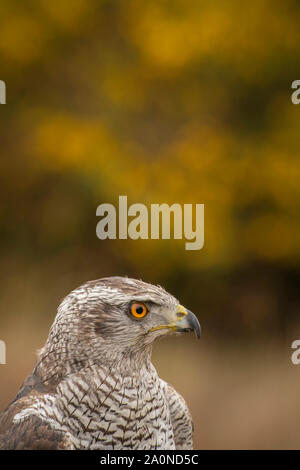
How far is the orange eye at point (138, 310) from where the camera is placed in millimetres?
3068

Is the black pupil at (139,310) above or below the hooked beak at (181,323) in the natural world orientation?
above

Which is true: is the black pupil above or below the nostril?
above

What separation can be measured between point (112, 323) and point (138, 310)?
0.40 feet

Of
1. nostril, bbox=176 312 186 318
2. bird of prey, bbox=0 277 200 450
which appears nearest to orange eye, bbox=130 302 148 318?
bird of prey, bbox=0 277 200 450

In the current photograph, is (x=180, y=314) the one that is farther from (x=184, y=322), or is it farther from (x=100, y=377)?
(x=100, y=377)

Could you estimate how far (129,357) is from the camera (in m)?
3.12

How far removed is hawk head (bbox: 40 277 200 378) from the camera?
305cm

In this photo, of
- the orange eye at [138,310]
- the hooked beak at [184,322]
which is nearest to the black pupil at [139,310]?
the orange eye at [138,310]

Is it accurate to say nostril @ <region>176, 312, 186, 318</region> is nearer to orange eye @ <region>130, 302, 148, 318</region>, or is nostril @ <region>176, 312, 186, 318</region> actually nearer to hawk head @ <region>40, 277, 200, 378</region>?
hawk head @ <region>40, 277, 200, 378</region>

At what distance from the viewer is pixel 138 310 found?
121 inches

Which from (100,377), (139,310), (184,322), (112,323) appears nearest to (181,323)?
(184,322)

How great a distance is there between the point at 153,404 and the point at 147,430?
0.11 meters

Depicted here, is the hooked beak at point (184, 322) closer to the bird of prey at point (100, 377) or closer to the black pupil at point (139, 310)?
the bird of prey at point (100, 377)
